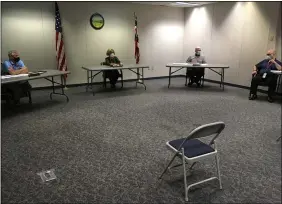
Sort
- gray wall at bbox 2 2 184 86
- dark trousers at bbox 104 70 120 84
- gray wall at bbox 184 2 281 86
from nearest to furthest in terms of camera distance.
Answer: gray wall at bbox 184 2 281 86
gray wall at bbox 2 2 184 86
dark trousers at bbox 104 70 120 84

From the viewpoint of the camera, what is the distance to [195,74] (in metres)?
6.82

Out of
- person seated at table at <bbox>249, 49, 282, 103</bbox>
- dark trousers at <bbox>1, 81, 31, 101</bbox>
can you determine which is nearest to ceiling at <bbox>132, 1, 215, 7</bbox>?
person seated at table at <bbox>249, 49, 282, 103</bbox>

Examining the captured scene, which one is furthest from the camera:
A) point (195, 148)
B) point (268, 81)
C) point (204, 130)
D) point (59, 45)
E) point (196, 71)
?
point (196, 71)

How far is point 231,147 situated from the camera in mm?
3025

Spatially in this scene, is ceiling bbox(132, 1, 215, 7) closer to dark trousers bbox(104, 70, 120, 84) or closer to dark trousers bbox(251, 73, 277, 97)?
dark trousers bbox(104, 70, 120, 84)

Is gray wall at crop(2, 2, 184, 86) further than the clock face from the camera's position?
No

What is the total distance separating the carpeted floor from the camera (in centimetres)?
213

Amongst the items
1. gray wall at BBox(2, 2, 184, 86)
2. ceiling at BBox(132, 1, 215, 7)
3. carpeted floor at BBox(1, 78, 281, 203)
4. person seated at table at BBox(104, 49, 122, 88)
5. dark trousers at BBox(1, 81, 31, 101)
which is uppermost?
ceiling at BBox(132, 1, 215, 7)

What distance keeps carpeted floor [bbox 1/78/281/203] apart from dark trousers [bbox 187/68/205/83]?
1482mm

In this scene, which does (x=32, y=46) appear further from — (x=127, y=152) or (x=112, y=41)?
(x=127, y=152)

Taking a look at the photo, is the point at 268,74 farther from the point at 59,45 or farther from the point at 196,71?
the point at 59,45

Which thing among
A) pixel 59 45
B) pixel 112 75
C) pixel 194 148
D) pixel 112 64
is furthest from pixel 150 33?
pixel 194 148

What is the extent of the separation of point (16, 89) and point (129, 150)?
113 inches

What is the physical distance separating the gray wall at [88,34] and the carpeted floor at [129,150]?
1762 mm
